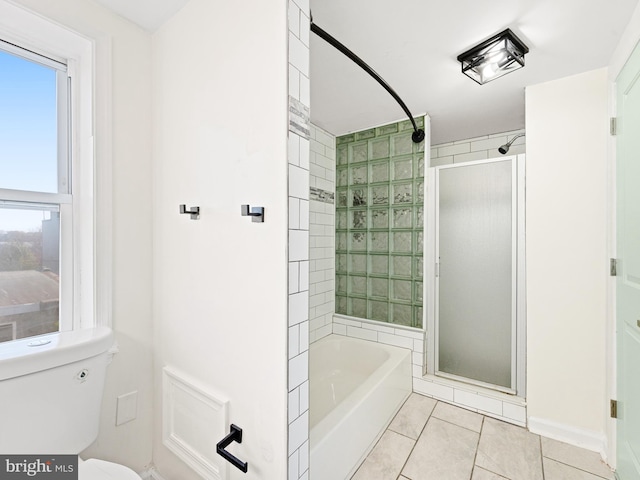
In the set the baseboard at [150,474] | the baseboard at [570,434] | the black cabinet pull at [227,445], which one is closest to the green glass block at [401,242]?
the baseboard at [570,434]

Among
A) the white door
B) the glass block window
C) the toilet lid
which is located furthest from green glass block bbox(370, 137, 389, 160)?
the toilet lid

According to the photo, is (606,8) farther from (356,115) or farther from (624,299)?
(356,115)

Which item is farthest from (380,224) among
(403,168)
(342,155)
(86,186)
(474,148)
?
(86,186)

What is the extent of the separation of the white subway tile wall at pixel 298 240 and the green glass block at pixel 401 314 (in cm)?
158

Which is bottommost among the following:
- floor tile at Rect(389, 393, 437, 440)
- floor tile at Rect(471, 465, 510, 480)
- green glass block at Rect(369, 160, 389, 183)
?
floor tile at Rect(389, 393, 437, 440)

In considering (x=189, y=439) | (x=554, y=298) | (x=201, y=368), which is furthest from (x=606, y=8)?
(x=189, y=439)

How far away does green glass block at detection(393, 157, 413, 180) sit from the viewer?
2.49 metres

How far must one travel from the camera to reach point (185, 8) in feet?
4.52

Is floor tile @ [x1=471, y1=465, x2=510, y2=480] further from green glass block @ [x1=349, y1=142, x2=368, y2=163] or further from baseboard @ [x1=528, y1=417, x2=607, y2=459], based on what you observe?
green glass block @ [x1=349, y1=142, x2=368, y2=163]

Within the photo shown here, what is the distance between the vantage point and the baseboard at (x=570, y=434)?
5.54 ft

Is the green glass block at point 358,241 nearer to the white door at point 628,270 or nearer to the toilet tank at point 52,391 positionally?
the white door at point 628,270

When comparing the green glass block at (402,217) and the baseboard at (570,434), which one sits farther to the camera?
the green glass block at (402,217)

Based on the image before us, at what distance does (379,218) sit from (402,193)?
0.96 feet

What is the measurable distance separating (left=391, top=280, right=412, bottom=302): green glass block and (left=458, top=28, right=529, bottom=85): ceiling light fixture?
5.04 ft
